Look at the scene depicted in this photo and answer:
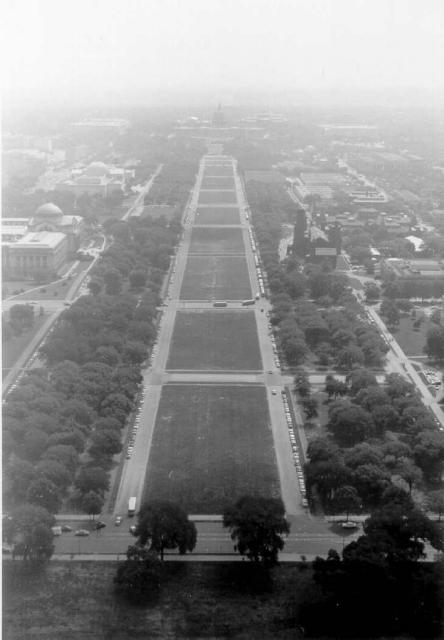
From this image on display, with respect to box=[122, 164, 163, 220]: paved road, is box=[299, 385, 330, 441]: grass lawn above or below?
below

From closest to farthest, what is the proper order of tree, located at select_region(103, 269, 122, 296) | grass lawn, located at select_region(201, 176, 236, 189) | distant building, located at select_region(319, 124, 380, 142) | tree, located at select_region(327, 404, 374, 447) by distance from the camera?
tree, located at select_region(327, 404, 374, 447) → tree, located at select_region(103, 269, 122, 296) → grass lawn, located at select_region(201, 176, 236, 189) → distant building, located at select_region(319, 124, 380, 142)

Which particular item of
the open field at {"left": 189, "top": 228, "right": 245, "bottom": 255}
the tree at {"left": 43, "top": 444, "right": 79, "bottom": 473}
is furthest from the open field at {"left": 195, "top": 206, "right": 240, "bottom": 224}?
the tree at {"left": 43, "top": 444, "right": 79, "bottom": 473}

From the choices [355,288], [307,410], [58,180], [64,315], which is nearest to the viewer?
[307,410]

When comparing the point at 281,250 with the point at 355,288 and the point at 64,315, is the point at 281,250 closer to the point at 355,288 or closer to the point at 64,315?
the point at 355,288

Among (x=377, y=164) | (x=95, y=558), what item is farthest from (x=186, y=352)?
(x=377, y=164)

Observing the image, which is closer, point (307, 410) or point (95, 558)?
point (95, 558)

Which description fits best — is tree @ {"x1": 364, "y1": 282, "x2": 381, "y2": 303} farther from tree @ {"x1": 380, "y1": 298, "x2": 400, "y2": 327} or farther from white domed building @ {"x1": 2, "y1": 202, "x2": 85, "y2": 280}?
white domed building @ {"x1": 2, "y1": 202, "x2": 85, "y2": 280}
